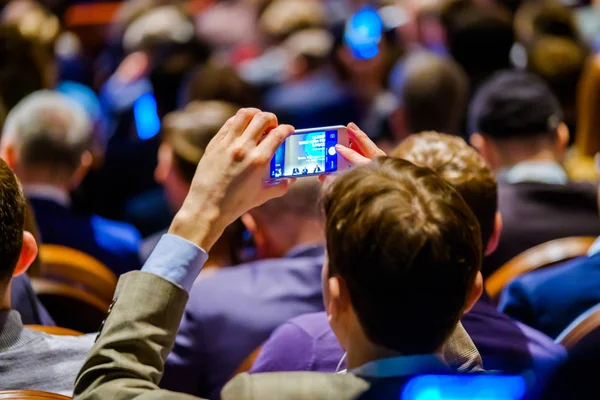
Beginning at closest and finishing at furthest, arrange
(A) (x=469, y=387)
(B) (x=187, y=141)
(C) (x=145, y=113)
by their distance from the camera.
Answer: (A) (x=469, y=387)
(B) (x=187, y=141)
(C) (x=145, y=113)

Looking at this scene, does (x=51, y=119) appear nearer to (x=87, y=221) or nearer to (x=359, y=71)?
(x=87, y=221)

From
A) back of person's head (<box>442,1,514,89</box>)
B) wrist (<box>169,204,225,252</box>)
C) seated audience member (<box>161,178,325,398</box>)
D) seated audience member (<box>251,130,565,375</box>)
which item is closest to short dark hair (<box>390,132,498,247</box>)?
seated audience member (<box>251,130,565,375</box>)

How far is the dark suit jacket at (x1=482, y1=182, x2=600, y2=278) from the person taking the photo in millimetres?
3287

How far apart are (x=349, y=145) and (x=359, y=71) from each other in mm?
4282

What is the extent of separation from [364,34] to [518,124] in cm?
254

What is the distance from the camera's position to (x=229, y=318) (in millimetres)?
2545

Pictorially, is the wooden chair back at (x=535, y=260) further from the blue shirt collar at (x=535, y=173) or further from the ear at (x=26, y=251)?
the ear at (x=26, y=251)

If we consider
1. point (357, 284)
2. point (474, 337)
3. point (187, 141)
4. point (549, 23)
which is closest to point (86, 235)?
point (187, 141)

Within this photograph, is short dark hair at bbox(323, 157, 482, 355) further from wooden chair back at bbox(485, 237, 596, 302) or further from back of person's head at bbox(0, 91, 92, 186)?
back of person's head at bbox(0, 91, 92, 186)

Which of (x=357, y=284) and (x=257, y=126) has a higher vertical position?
(x=257, y=126)

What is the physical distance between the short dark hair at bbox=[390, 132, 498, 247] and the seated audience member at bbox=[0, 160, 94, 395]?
0.93 metres

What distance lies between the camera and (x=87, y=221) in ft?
12.0

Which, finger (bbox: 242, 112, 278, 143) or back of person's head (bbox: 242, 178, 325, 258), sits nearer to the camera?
finger (bbox: 242, 112, 278, 143)

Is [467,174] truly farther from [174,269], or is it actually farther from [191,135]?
[191,135]
